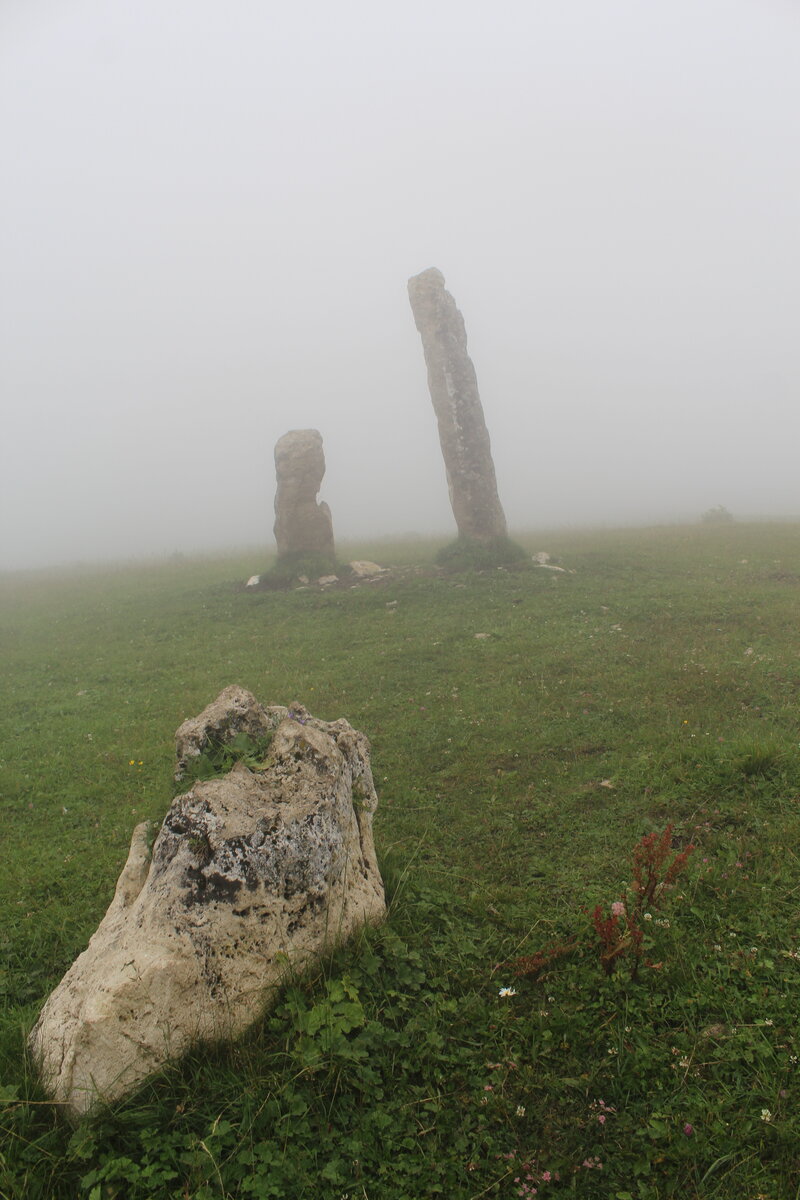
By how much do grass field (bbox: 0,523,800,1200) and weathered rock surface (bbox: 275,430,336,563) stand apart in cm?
907

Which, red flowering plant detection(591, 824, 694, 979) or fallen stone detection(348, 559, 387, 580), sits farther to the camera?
fallen stone detection(348, 559, 387, 580)

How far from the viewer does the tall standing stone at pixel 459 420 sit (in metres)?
22.2

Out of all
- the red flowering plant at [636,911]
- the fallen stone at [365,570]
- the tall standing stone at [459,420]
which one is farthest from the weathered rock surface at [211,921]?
the tall standing stone at [459,420]

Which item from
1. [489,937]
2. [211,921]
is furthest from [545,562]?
[211,921]

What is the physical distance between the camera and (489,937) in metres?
5.17

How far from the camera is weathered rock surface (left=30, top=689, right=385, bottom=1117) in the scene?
12.8 ft

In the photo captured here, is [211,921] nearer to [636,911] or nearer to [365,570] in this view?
[636,911]

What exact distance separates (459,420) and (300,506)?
575 cm

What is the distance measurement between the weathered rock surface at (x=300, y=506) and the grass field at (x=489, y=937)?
29.8 feet

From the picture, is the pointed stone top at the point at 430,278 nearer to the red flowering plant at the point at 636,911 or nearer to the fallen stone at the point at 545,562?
the fallen stone at the point at 545,562

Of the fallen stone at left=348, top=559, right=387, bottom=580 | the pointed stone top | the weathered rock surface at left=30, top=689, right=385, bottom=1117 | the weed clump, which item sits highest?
the pointed stone top

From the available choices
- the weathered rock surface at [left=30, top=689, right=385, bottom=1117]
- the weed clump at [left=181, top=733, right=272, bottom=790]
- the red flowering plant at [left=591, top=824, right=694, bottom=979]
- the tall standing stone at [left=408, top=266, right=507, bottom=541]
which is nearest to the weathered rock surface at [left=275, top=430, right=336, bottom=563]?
the tall standing stone at [left=408, top=266, right=507, bottom=541]

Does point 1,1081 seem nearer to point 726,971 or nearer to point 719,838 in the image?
point 726,971

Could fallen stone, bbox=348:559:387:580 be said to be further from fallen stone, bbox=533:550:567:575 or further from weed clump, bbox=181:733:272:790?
weed clump, bbox=181:733:272:790
